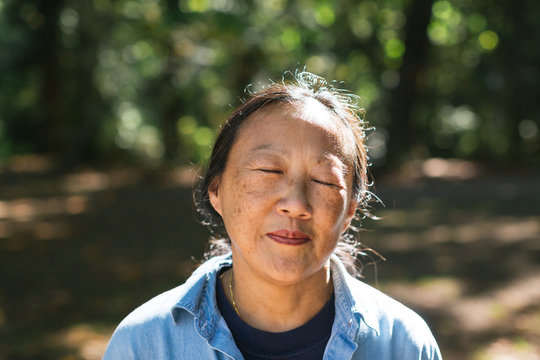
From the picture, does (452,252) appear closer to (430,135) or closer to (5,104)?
(430,135)

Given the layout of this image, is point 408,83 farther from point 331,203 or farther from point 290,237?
point 290,237

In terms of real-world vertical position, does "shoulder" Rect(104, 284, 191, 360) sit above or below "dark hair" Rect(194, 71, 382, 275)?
below

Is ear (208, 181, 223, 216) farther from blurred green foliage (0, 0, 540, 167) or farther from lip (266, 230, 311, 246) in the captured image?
blurred green foliage (0, 0, 540, 167)

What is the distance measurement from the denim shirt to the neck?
0.08 metres

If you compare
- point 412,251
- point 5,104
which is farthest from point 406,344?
point 5,104

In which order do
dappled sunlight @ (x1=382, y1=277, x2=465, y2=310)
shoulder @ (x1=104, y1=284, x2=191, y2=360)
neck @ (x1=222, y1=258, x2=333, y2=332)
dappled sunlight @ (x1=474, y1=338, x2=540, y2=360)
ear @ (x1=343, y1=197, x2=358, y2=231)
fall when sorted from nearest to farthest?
shoulder @ (x1=104, y1=284, x2=191, y2=360) → neck @ (x1=222, y1=258, x2=333, y2=332) → ear @ (x1=343, y1=197, x2=358, y2=231) → dappled sunlight @ (x1=474, y1=338, x2=540, y2=360) → dappled sunlight @ (x1=382, y1=277, x2=465, y2=310)

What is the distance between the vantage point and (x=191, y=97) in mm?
16500

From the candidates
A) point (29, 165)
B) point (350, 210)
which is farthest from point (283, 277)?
point (29, 165)

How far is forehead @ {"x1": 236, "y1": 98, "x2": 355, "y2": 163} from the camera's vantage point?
1.67 metres

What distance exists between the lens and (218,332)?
1.59 metres

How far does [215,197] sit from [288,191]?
37 cm

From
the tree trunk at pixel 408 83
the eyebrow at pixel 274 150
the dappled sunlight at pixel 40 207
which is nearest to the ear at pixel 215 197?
the eyebrow at pixel 274 150

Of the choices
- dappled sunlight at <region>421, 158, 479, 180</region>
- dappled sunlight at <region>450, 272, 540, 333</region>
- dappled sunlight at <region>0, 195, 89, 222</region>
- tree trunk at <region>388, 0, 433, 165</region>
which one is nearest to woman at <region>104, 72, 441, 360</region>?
dappled sunlight at <region>450, 272, 540, 333</region>

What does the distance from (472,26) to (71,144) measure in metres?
12.7
